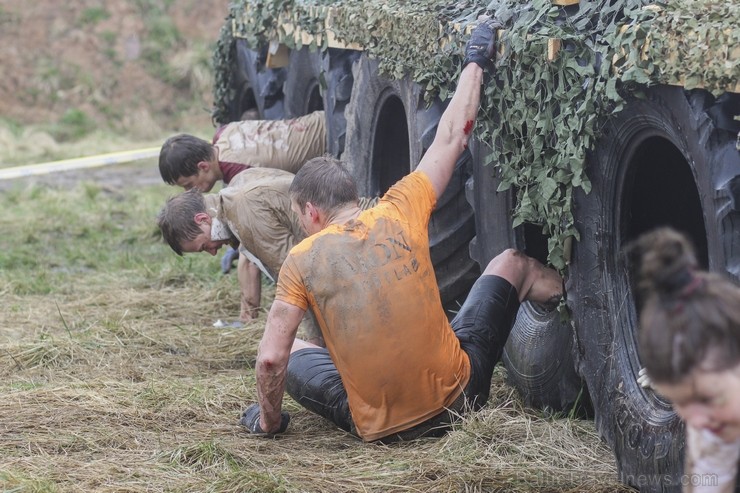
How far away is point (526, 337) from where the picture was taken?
487cm

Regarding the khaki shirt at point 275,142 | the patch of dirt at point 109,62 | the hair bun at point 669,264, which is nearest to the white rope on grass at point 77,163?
the patch of dirt at point 109,62

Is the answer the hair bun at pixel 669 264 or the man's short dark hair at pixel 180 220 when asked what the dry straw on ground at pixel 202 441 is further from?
the hair bun at pixel 669 264

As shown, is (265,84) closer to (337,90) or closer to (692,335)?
(337,90)

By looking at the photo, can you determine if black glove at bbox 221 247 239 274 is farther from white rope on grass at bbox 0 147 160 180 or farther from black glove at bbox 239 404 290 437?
white rope on grass at bbox 0 147 160 180

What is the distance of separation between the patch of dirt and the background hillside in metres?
0.01

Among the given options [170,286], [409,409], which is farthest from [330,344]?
[170,286]

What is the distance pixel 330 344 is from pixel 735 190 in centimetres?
175

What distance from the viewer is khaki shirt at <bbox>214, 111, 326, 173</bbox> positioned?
6738mm

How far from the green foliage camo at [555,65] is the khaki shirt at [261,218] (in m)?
0.85

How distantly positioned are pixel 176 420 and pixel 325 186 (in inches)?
49.3

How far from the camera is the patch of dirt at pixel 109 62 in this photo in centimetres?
1681

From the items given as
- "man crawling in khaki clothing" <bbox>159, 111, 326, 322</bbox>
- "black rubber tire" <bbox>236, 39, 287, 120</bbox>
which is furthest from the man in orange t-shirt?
"black rubber tire" <bbox>236, 39, 287, 120</bbox>

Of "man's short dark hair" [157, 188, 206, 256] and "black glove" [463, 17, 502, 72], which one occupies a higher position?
"black glove" [463, 17, 502, 72]

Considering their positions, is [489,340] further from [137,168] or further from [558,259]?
[137,168]
